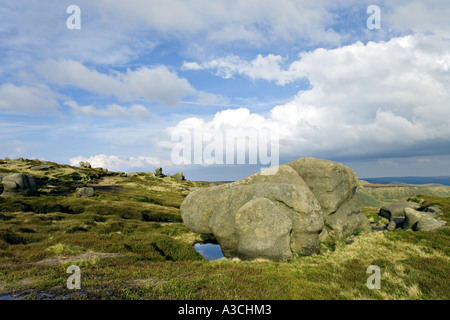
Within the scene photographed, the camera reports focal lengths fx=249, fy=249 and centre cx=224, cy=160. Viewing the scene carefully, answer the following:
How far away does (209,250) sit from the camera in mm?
28250

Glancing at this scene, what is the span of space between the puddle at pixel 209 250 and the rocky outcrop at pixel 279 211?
2499mm

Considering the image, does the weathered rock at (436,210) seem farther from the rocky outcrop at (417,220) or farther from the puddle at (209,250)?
the puddle at (209,250)

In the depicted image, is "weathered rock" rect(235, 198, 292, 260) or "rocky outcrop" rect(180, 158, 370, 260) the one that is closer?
"weathered rock" rect(235, 198, 292, 260)

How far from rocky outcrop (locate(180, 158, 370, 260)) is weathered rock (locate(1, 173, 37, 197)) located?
5186 cm

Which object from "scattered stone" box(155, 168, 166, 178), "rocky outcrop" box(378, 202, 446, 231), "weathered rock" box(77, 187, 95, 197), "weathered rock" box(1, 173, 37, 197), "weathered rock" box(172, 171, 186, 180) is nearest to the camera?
"rocky outcrop" box(378, 202, 446, 231)

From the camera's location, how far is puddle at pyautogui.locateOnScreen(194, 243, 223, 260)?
25641mm

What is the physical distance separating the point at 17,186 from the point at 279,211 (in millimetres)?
63491

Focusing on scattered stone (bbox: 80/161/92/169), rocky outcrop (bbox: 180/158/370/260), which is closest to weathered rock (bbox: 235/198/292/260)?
Answer: rocky outcrop (bbox: 180/158/370/260)

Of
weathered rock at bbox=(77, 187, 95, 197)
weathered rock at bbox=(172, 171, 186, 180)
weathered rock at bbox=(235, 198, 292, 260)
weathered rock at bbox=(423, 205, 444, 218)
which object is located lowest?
weathered rock at bbox=(172, 171, 186, 180)

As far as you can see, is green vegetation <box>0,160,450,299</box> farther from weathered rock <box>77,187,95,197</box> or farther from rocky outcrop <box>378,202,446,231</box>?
weathered rock <box>77,187,95,197</box>

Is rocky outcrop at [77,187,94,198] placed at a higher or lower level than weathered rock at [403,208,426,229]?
lower

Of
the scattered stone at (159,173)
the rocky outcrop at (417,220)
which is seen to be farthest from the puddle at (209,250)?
the scattered stone at (159,173)
